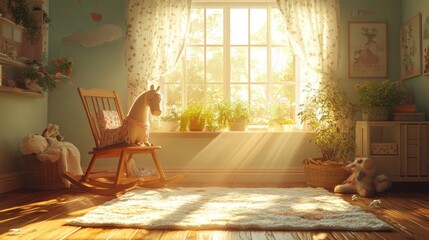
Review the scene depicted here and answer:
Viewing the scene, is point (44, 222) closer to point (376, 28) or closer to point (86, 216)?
point (86, 216)

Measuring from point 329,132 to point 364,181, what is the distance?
772mm

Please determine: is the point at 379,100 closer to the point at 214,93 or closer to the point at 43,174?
the point at 214,93

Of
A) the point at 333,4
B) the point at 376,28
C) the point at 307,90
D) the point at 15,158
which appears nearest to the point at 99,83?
the point at 15,158

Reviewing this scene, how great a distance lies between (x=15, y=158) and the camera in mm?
4309

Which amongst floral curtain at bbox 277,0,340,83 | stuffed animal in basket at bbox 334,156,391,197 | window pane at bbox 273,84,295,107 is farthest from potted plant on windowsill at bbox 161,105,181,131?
stuffed animal in basket at bbox 334,156,391,197

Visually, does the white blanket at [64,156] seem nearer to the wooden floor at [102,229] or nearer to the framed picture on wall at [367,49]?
the wooden floor at [102,229]

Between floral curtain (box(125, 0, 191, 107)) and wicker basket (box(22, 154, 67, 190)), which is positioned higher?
floral curtain (box(125, 0, 191, 107))

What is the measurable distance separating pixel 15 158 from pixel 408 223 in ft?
11.4

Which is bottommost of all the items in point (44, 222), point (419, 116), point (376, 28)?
point (44, 222)

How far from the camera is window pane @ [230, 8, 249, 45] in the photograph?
5.15 metres

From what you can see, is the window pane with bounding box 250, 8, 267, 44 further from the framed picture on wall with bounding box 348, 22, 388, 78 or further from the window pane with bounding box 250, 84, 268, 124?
the framed picture on wall with bounding box 348, 22, 388, 78

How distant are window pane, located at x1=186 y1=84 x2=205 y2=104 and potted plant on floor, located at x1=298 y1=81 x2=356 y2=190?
1.13 m

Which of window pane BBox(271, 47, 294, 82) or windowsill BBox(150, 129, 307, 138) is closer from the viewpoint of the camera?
windowsill BBox(150, 129, 307, 138)

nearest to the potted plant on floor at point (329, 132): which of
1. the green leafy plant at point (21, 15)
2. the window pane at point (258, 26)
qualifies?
the window pane at point (258, 26)
